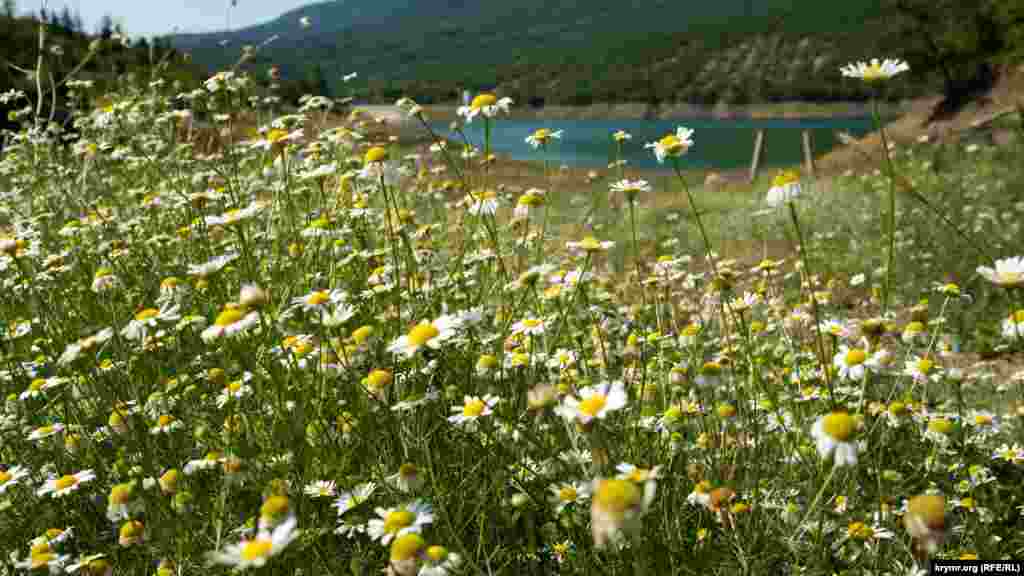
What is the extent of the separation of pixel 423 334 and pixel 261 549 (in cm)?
66

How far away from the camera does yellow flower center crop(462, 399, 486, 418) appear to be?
5.86 feet

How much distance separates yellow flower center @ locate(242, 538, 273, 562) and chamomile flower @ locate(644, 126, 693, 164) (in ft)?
4.65

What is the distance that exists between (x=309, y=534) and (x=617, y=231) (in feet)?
26.0

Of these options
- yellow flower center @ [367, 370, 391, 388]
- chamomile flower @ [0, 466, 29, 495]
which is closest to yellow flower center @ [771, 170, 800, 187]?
yellow flower center @ [367, 370, 391, 388]

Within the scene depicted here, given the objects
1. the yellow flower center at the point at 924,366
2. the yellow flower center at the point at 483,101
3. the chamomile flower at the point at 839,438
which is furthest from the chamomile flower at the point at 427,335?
the yellow flower center at the point at 924,366

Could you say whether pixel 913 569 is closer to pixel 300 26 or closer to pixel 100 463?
pixel 100 463

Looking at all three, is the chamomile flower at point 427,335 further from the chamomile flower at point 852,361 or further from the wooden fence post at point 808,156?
the wooden fence post at point 808,156

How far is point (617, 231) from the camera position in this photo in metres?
9.28

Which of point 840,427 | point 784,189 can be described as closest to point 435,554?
point 840,427

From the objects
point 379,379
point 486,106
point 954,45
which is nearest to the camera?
point 379,379

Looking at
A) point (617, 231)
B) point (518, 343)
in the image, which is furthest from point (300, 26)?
point (617, 231)

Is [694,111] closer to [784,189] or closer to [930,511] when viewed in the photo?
[784,189]

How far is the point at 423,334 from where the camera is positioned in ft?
5.75

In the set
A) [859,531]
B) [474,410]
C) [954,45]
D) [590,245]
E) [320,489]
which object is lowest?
[859,531]
